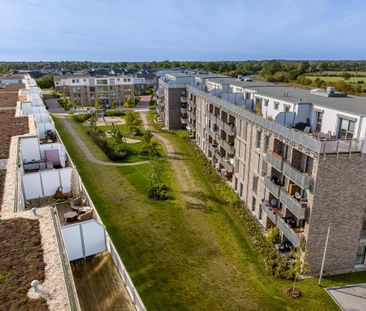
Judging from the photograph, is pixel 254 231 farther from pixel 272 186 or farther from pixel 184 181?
pixel 184 181

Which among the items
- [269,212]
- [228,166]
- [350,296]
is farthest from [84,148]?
[350,296]

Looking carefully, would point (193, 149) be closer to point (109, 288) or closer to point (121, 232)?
point (121, 232)

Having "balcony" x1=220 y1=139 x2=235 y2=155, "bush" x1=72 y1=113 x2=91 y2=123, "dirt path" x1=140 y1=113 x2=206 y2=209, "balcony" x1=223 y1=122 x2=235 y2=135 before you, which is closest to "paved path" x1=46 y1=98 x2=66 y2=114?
"bush" x1=72 y1=113 x2=91 y2=123

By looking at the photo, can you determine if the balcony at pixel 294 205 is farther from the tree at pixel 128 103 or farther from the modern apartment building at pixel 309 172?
the tree at pixel 128 103

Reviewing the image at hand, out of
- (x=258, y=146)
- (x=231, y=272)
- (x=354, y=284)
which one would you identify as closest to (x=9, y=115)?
(x=258, y=146)

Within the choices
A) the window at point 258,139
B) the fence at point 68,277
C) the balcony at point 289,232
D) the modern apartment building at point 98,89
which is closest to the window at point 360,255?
the balcony at point 289,232

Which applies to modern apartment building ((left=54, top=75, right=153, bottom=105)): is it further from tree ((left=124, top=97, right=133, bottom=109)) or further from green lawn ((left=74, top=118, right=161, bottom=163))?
green lawn ((left=74, top=118, right=161, bottom=163))
